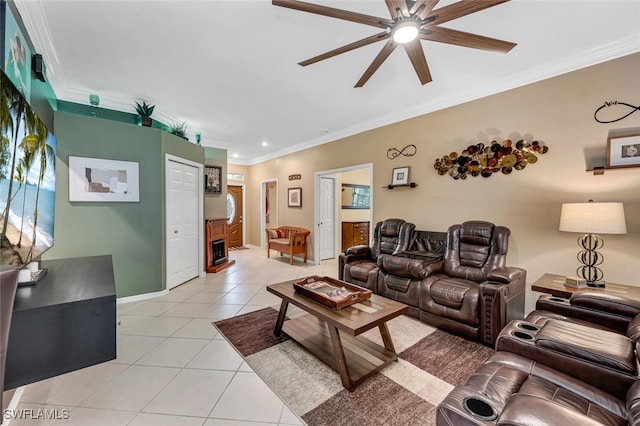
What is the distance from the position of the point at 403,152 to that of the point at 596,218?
2409 mm

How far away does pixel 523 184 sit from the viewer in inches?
120

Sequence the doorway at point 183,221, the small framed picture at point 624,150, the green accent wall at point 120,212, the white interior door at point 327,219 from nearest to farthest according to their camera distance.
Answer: the small framed picture at point 624,150 < the green accent wall at point 120,212 < the doorway at point 183,221 < the white interior door at point 327,219

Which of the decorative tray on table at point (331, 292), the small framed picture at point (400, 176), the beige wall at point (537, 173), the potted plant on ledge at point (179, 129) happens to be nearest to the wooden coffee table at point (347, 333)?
the decorative tray on table at point (331, 292)

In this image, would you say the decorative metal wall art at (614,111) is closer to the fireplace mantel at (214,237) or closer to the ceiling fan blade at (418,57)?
the ceiling fan blade at (418,57)

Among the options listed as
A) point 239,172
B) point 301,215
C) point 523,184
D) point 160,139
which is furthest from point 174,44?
point 239,172

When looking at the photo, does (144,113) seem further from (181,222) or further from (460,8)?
(460,8)

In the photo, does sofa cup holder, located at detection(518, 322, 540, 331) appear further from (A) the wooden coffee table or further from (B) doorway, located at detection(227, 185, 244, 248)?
(B) doorway, located at detection(227, 185, 244, 248)

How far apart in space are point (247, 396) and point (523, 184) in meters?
3.46

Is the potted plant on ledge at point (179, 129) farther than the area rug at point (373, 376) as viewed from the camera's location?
Yes

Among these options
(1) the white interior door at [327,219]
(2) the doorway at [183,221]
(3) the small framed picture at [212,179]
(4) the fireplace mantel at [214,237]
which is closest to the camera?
(2) the doorway at [183,221]

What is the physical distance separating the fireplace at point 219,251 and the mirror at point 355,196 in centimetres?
297

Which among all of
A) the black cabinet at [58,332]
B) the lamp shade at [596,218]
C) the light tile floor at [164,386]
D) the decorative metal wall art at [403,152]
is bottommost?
the light tile floor at [164,386]

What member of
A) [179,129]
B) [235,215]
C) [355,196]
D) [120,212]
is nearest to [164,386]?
[120,212]

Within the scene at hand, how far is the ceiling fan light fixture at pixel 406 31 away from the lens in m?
1.67
